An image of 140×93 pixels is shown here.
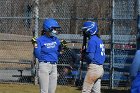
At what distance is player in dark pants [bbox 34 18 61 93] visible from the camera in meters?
9.20

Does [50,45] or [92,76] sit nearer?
[92,76]

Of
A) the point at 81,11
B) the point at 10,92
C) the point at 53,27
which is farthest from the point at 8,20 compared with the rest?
the point at 53,27

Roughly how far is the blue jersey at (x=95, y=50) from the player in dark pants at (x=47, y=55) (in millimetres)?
908

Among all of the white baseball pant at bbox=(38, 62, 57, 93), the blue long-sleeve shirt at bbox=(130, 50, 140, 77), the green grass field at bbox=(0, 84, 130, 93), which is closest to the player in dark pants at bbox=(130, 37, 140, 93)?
the blue long-sleeve shirt at bbox=(130, 50, 140, 77)

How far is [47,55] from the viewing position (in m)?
9.30

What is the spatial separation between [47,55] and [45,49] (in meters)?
0.13

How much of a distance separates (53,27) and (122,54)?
15.1 feet

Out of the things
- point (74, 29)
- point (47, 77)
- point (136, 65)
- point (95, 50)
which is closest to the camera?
point (136, 65)

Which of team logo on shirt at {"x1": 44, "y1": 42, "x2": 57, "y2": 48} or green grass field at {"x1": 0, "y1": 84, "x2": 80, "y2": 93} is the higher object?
team logo on shirt at {"x1": 44, "y1": 42, "x2": 57, "y2": 48}

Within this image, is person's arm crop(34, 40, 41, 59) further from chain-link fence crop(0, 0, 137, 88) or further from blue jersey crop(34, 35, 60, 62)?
chain-link fence crop(0, 0, 137, 88)

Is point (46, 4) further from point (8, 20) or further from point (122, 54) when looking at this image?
point (122, 54)

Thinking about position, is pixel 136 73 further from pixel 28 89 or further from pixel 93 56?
pixel 28 89

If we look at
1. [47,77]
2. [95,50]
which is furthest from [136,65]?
[47,77]

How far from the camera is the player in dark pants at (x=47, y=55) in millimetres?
9203
